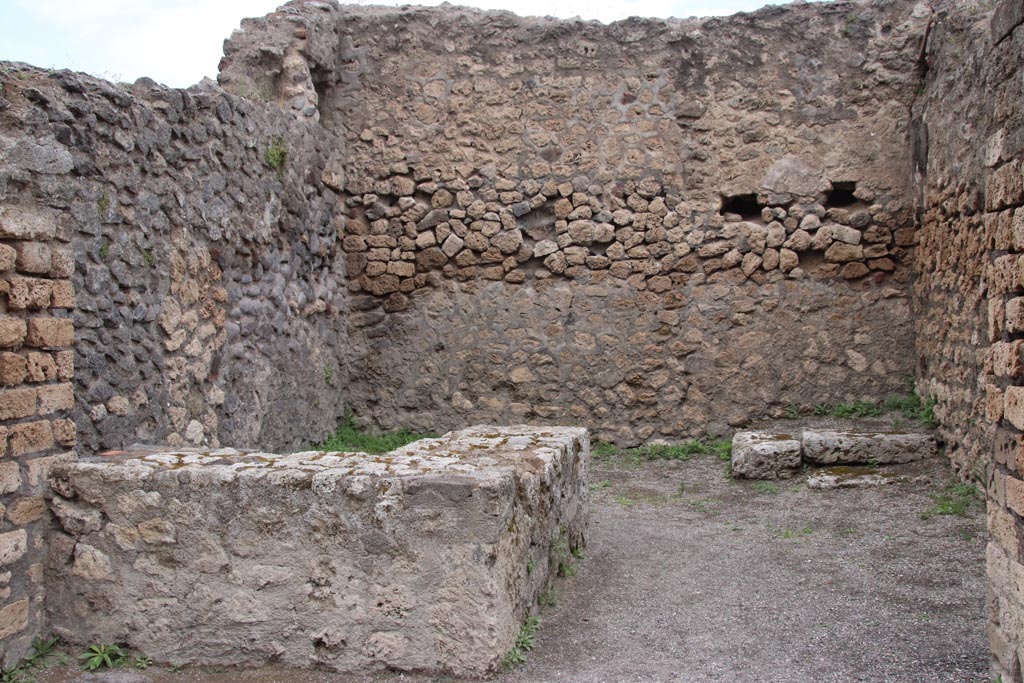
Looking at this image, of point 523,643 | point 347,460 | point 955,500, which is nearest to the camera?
point 523,643

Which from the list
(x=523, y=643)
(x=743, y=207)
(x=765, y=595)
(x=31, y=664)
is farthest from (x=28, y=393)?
(x=743, y=207)

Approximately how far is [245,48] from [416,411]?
133 inches

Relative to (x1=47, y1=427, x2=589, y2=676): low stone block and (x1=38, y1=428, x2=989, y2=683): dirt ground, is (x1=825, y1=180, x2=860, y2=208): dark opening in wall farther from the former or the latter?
(x1=47, y1=427, x2=589, y2=676): low stone block

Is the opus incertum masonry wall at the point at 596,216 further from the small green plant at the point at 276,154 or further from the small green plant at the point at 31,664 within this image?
the small green plant at the point at 31,664

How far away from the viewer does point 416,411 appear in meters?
8.22

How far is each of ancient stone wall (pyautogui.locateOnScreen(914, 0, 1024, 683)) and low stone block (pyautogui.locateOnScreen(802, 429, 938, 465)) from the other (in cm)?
21

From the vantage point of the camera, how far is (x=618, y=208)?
8.00 m

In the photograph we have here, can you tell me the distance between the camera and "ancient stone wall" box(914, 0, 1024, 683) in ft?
10.1

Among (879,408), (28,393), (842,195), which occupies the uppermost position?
(842,195)

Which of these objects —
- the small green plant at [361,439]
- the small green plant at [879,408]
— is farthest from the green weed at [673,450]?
the small green plant at [361,439]

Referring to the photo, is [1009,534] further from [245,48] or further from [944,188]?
[245,48]

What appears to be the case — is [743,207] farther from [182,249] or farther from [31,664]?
[31,664]

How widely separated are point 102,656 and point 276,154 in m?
4.26

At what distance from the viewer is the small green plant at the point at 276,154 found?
677cm
